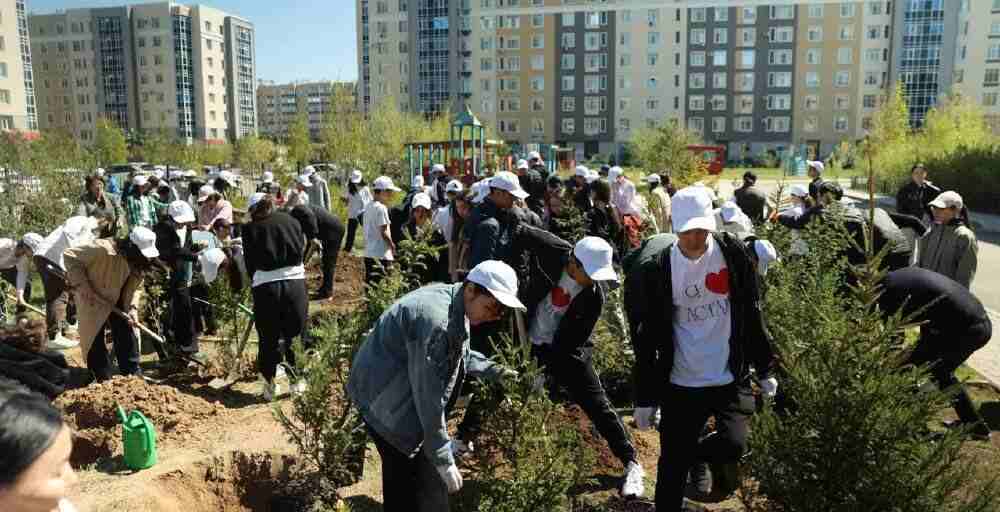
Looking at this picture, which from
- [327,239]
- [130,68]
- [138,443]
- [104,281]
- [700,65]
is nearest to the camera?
[138,443]

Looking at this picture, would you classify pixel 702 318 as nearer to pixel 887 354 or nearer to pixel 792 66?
pixel 887 354

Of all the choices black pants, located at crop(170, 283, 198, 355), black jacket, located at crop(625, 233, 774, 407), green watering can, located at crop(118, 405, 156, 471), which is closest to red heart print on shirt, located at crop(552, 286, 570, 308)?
black jacket, located at crop(625, 233, 774, 407)

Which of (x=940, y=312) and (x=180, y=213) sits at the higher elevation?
(x=180, y=213)

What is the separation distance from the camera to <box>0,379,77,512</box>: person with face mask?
5.24ft

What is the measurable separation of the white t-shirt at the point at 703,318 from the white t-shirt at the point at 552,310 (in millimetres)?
963

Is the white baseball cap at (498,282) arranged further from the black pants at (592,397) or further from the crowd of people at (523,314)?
the black pants at (592,397)

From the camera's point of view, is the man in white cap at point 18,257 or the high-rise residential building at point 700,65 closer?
the man in white cap at point 18,257

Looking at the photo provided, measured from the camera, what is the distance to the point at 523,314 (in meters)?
4.80

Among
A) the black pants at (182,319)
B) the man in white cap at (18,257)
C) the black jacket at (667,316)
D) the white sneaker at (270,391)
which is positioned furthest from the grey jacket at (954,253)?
the man in white cap at (18,257)

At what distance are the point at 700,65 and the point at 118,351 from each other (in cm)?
7767

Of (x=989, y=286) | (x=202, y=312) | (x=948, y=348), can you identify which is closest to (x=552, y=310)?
(x=948, y=348)

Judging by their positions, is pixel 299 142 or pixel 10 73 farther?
pixel 10 73

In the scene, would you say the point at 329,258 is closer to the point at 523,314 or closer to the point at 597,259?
the point at 523,314

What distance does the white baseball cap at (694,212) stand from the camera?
350cm
